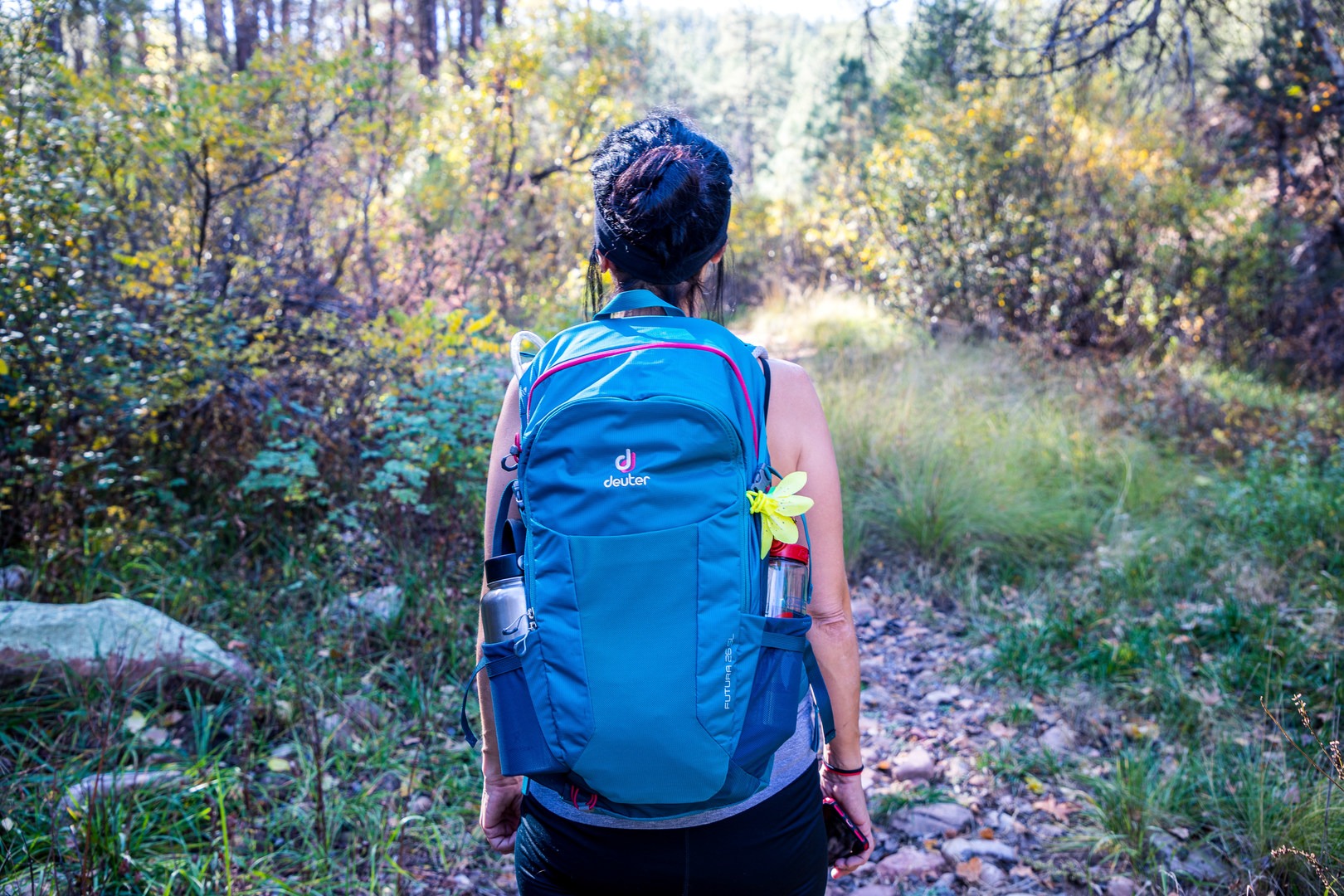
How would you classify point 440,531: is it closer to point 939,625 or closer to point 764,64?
point 939,625

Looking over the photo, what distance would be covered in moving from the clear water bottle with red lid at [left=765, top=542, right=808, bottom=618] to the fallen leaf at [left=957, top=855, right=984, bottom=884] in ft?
5.99

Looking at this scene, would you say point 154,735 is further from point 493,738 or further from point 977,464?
point 977,464

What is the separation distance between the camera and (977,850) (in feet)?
9.04

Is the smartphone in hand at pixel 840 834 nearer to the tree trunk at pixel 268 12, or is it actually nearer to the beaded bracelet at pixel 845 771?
the beaded bracelet at pixel 845 771

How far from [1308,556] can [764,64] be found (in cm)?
5119

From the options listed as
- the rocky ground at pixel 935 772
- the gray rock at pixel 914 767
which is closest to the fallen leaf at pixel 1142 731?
the rocky ground at pixel 935 772

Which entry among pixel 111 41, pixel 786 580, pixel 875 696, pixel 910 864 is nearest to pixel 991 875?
pixel 910 864

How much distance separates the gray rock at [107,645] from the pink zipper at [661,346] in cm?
255

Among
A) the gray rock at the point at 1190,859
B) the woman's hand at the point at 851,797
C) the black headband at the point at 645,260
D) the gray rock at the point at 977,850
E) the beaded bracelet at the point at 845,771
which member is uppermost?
the black headband at the point at 645,260

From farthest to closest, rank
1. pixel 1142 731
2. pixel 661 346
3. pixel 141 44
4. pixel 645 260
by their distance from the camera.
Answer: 1. pixel 141 44
2. pixel 1142 731
3. pixel 645 260
4. pixel 661 346

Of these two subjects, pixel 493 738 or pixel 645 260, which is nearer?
pixel 645 260

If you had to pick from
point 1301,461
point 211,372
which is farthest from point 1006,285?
point 211,372

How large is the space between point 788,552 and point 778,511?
0.08 meters

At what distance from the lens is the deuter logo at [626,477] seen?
3.85 feet
